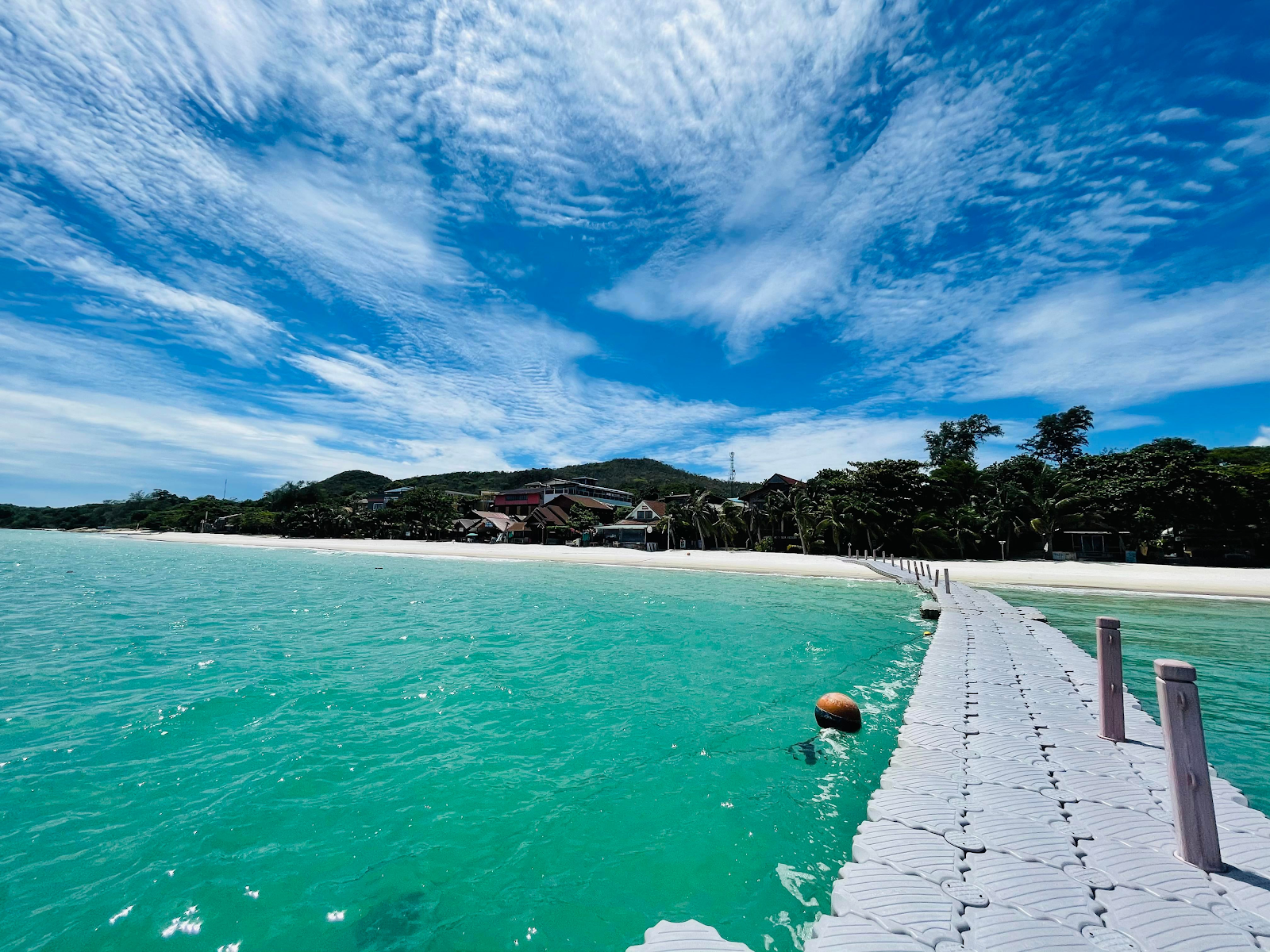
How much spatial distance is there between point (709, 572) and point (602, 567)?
907 centimetres

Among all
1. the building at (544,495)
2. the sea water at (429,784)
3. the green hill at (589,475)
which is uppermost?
the green hill at (589,475)

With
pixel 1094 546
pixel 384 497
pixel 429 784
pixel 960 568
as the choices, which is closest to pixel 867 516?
pixel 960 568

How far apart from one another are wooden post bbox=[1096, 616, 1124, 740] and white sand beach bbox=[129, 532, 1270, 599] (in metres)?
23.2

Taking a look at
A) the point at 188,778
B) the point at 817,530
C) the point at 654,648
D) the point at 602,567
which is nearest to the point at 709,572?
the point at 602,567

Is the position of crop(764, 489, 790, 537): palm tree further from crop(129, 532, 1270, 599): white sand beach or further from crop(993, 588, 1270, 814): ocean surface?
crop(993, 588, 1270, 814): ocean surface

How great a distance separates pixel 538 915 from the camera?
443 cm

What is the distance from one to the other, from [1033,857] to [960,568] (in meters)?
33.0

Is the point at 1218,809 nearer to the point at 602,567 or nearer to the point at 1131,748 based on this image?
the point at 1131,748

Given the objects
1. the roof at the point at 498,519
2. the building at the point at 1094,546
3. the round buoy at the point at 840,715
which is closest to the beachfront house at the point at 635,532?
the roof at the point at 498,519

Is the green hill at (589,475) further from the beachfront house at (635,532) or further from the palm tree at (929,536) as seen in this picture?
the palm tree at (929,536)

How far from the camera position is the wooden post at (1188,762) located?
3.50 m

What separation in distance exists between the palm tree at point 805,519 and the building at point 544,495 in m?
33.8

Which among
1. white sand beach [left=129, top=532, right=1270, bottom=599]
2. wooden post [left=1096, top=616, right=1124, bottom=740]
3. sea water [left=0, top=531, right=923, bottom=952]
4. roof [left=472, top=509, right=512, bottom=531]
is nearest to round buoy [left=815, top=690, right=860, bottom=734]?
sea water [left=0, top=531, right=923, bottom=952]

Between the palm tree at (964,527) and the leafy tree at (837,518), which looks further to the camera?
the leafy tree at (837,518)
